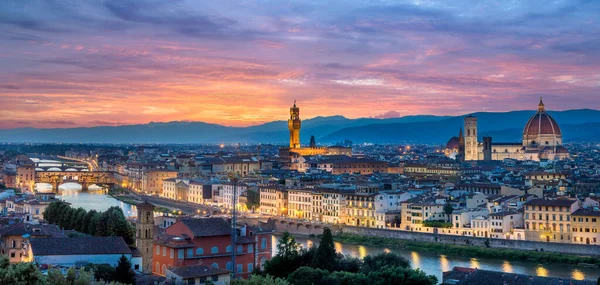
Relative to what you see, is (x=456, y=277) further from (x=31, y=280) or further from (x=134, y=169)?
(x=134, y=169)

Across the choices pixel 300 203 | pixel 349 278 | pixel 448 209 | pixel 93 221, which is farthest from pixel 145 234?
pixel 300 203

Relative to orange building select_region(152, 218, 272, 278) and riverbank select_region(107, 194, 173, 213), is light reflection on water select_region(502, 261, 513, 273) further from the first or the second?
riverbank select_region(107, 194, 173, 213)

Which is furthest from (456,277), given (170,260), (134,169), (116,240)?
(134,169)

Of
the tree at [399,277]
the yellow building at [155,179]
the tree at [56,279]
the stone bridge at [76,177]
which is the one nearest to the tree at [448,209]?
the tree at [399,277]

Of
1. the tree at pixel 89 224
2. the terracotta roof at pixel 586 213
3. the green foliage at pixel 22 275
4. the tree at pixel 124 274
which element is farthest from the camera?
the terracotta roof at pixel 586 213

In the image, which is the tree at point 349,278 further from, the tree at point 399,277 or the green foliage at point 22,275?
the green foliage at point 22,275

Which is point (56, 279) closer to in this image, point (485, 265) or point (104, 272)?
point (104, 272)
